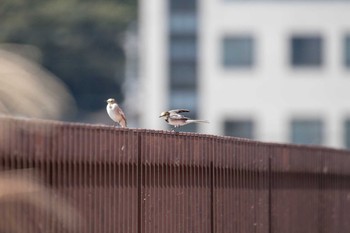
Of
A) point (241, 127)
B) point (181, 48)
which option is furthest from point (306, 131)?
point (181, 48)

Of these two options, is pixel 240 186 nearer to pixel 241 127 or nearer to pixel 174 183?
pixel 174 183

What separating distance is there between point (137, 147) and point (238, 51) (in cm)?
6288

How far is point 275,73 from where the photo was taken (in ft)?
261

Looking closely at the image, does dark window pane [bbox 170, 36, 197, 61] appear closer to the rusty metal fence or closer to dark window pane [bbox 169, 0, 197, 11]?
dark window pane [bbox 169, 0, 197, 11]

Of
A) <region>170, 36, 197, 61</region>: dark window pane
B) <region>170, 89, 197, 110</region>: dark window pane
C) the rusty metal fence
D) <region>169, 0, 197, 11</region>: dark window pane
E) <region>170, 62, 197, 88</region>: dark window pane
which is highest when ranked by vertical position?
<region>169, 0, 197, 11</region>: dark window pane

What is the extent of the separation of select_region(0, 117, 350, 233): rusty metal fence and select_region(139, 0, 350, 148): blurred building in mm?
51735

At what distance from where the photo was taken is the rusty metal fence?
13508 mm

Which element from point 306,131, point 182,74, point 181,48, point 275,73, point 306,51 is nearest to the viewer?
point 306,131

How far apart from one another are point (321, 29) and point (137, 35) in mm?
27656

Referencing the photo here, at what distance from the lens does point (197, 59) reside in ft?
281

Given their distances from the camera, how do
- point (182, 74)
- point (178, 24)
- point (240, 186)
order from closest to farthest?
point (240, 186), point (182, 74), point (178, 24)

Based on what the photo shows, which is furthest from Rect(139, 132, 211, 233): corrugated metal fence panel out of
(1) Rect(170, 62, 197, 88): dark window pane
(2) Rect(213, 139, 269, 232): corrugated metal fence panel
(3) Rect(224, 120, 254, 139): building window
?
(1) Rect(170, 62, 197, 88): dark window pane

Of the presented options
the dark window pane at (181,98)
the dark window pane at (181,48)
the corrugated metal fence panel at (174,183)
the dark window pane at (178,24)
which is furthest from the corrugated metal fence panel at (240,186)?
the dark window pane at (178,24)

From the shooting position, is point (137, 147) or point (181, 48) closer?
point (137, 147)
